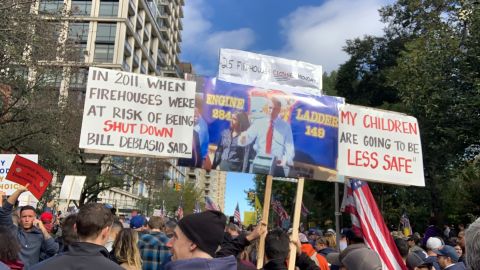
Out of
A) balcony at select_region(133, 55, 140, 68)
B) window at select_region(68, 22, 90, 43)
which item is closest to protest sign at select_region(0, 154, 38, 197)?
window at select_region(68, 22, 90, 43)

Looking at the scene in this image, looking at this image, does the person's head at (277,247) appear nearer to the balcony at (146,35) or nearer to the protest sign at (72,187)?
the protest sign at (72,187)

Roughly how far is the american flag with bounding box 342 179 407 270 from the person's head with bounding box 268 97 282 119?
1380mm

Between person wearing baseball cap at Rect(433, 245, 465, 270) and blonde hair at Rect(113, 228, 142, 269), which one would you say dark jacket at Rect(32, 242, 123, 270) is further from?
person wearing baseball cap at Rect(433, 245, 465, 270)

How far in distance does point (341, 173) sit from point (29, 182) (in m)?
4.21

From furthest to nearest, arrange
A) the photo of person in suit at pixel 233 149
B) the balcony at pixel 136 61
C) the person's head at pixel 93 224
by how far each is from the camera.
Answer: the balcony at pixel 136 61, the photo of person in suit at pixel 233 149, the person's head at pixel 93 224

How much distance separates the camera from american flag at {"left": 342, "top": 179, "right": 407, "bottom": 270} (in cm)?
562

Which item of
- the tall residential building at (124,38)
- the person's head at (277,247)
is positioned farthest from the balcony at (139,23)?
the person's head at (277,247)

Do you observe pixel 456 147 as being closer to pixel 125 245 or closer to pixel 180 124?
pixel 180 124

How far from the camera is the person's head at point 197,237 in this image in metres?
2.62

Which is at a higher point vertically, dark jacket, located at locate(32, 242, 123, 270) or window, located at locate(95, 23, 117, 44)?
window, located at locate(95, 23, 117, 44)

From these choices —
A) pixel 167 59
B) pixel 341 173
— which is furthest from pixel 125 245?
pixel 167 59

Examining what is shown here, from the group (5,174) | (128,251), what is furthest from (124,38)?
(128,251)

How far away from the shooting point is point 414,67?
1812 cm

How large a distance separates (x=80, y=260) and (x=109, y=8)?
2339 inches
